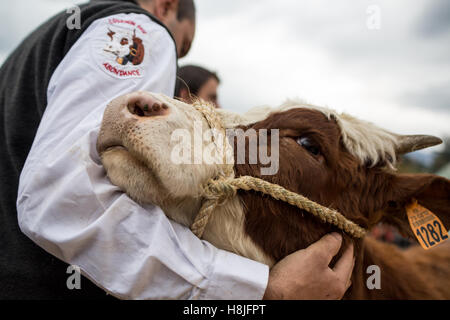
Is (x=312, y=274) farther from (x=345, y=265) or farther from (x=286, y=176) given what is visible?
(x=286, y=176)

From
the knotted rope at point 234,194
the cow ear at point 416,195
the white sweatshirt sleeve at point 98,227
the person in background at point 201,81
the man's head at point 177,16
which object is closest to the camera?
the white sweatshirt sleeve at point 98,227

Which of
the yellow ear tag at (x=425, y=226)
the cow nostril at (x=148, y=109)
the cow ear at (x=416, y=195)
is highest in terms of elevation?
the cow nostril at (x=148, y=109)

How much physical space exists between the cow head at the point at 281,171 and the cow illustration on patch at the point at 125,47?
0.88ft

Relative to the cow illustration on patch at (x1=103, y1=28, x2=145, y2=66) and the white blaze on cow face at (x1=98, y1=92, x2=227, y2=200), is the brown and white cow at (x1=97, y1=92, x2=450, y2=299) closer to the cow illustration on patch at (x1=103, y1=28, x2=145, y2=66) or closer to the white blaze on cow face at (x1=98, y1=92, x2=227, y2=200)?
the white blaze on cow face at (x1=98, y1=92, x2=227, y2=200)

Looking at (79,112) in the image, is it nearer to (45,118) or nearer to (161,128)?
(45,118)

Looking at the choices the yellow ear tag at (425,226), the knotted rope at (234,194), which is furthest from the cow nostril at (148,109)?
the yellow ear tag at (425,226)

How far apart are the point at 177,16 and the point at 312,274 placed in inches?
88.7

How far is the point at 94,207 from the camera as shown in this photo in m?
1.25

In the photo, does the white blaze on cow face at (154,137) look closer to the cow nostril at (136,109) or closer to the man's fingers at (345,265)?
the cow nostril at (136,109)

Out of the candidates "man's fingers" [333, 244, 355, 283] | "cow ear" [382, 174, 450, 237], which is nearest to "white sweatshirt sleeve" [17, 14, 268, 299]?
"man's fingers" [333, 244, 355, 283]

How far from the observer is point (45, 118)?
1.40m

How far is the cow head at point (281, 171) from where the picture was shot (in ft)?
4.26

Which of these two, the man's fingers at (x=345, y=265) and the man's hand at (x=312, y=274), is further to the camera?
the man's fingers at (x=345, y=265)
